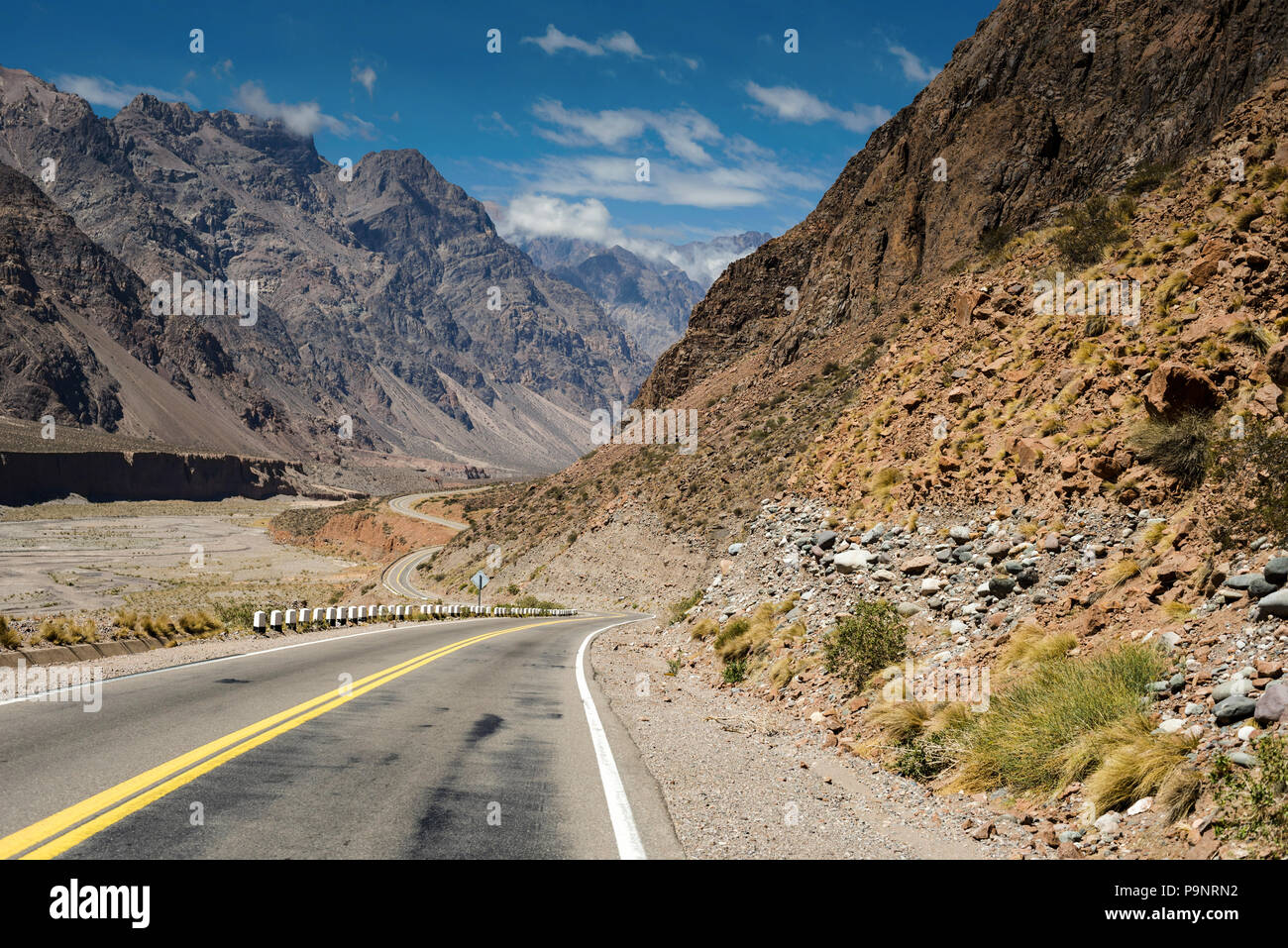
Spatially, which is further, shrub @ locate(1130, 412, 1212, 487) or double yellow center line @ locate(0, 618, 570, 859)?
shrub @ locate(1130, 412, 1212, 487)

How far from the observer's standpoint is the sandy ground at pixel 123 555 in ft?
171

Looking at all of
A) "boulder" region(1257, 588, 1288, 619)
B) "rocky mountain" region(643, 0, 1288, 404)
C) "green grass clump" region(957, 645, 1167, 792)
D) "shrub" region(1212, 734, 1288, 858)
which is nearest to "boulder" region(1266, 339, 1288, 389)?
"boulder" region(1257, 588, 1288, 619)

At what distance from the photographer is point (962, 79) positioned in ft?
134

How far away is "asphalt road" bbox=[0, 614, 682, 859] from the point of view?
505cm

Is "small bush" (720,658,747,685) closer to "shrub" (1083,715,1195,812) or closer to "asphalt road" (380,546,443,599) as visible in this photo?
"shrub" (1083,715,1195,812)

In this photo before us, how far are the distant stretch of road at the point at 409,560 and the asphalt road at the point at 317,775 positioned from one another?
49.0 meters

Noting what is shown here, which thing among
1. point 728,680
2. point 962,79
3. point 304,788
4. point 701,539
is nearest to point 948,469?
point 728,680

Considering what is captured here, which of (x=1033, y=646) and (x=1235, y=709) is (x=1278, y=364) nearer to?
(x=1033, y=646)

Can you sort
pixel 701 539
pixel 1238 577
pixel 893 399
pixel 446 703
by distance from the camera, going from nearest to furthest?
pixel 1238 577 < pixel 446 703 < pixel 893 399 < pixel 701 539

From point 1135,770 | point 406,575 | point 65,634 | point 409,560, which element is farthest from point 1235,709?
point 409,560

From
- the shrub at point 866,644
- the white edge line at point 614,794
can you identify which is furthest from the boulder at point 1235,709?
the shrub at point 866,644

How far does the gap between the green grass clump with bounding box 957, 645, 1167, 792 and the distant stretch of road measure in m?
53.8
